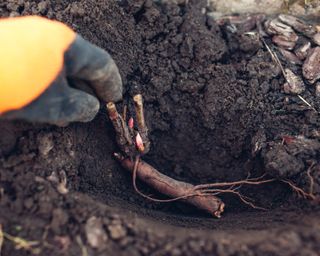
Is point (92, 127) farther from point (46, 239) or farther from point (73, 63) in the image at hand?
point (46, 239)

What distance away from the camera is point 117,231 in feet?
5.85

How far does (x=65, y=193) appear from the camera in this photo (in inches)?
75.0

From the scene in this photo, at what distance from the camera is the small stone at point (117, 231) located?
178 cm

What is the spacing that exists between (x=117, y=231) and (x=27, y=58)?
762 millimetres

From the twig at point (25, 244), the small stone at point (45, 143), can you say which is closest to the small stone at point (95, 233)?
the twig at point (25, 244)

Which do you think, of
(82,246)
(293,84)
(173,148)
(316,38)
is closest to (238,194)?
A: (173,148)

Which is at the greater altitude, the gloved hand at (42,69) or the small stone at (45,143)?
the gloved hand at (42,69)

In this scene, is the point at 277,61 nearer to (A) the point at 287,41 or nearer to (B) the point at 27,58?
(A) the point at 287,41

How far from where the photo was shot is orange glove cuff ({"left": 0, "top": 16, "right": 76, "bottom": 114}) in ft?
5.51

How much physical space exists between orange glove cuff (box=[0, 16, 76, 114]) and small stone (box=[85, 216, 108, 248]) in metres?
0.54

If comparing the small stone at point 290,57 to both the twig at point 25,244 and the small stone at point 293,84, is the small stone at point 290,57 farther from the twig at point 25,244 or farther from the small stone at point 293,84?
the twig at point 25,244

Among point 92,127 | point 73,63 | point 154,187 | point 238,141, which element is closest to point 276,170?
point 238,141

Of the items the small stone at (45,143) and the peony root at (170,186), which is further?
the peony root at (170,186)

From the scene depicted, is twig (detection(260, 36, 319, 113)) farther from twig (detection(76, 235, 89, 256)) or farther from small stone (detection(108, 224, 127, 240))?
twig (detection(76, 235, 89, 256))
